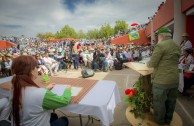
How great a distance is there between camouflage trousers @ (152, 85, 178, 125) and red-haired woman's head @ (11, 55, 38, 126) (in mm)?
2165

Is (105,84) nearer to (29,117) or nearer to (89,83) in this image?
(89,83)

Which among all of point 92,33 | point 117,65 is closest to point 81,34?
point 92,33

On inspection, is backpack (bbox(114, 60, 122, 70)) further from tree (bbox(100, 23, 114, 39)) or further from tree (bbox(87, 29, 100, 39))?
tree (bbox(87, 29, 100, 39))

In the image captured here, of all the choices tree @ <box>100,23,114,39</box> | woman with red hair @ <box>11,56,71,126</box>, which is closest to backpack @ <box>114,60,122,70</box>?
woman with red hair @ <box>11,56,71,126</box>

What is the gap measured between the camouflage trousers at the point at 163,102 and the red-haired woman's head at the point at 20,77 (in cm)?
217

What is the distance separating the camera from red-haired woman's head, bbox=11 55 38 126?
1.49 meters

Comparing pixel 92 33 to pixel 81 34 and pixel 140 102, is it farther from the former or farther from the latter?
pixel 140 102

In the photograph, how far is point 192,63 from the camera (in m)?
→ 5.06

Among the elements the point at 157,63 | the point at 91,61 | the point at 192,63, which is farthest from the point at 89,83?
the point at 91,61

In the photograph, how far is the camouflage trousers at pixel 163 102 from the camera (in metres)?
2.77

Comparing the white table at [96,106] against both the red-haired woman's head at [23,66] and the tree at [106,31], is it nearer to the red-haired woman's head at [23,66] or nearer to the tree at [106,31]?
the red-haired woman's head at [23,66]

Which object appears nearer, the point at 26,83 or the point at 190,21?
the point at 26,83

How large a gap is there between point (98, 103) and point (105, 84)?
2.69 feet

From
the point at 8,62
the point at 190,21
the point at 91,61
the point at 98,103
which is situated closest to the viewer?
the point at 98,103
